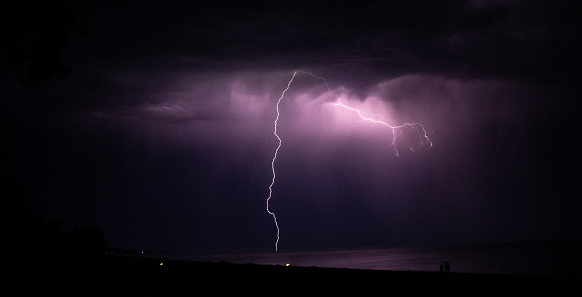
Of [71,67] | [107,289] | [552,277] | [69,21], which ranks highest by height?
[69,21]

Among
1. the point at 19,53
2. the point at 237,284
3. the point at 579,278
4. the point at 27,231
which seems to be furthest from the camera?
the point at 27,231

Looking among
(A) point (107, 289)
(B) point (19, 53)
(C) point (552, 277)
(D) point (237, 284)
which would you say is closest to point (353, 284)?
(D) point (237, 284)

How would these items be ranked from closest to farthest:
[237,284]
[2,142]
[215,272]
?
[237,284], [215,272], [2,142]

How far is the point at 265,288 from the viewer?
11445mm

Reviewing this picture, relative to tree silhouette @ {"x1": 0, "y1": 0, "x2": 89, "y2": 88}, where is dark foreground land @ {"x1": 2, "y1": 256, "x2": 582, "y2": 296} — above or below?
below

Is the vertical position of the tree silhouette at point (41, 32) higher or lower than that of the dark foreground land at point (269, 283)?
higher

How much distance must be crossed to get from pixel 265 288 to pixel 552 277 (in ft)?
21.2

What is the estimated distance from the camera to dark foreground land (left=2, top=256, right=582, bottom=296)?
10.2 meters

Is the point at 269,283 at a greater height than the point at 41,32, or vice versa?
the point at 41,32

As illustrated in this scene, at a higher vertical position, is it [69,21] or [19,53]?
[69,21]

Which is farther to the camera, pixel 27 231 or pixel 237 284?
pixel 27 231

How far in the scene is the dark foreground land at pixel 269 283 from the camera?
402 inches

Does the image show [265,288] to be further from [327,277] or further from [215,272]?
[215,272]

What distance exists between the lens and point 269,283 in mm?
12445
